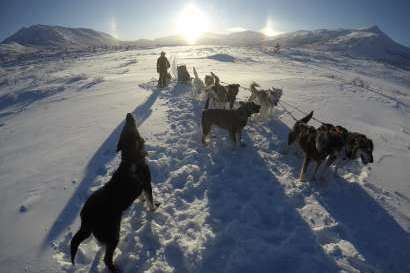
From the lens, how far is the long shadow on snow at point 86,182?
534cm

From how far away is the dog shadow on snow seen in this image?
186 inches

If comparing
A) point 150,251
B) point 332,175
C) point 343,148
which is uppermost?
point 343,148

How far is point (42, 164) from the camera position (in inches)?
307

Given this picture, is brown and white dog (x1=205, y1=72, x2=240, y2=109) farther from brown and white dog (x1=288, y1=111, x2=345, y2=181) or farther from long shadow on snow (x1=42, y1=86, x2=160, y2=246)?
brown and white dog (x1=288, y1=111, x2=345, y2=181)

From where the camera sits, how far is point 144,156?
5633 millimetres

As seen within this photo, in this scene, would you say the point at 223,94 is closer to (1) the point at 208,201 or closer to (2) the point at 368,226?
(1) the point at 208,201

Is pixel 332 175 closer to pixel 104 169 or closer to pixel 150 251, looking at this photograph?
pixel 150 251

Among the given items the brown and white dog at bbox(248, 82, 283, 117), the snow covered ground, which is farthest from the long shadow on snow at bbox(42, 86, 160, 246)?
the brown and white dog at bbox(248, 82, 283, 117)

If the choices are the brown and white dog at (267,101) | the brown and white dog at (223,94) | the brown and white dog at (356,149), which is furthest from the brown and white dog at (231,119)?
the brown and white dog at (223,94)

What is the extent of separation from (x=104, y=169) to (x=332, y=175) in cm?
562

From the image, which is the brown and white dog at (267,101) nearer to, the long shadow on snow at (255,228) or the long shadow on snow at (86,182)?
the long shadow on snow at (255,228)

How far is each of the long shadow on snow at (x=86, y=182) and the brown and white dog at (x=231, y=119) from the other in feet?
9.25

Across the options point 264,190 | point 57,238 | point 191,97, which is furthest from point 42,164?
point 191,97

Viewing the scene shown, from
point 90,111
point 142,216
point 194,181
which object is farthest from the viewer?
point 90,111
